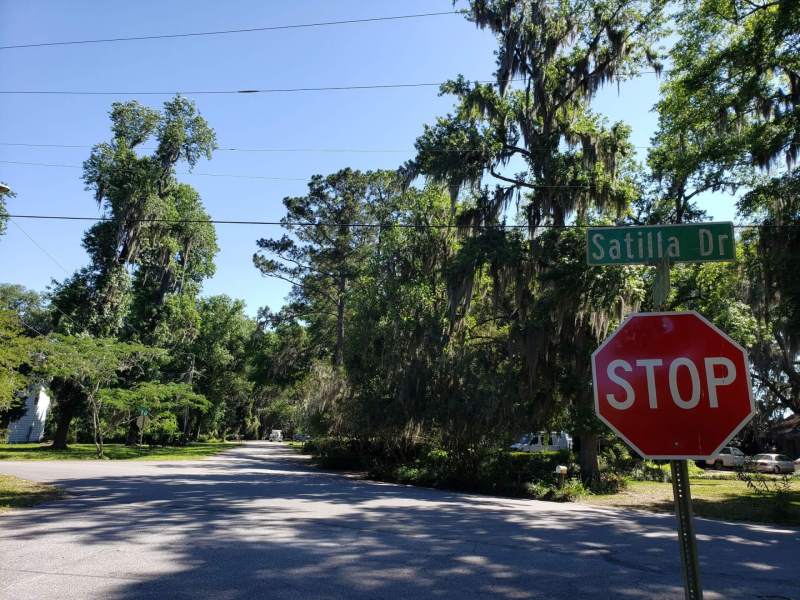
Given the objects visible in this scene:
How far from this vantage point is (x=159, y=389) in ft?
98.3

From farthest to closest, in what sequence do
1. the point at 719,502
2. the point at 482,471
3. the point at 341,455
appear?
the point at 341,455
the point at 482,471
the point at 719,502

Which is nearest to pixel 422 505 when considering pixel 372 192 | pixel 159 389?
pixel 159 389

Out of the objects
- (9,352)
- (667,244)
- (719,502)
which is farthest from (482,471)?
(667,244)

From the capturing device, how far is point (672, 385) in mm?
3107

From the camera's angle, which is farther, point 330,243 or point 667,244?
point 330,243

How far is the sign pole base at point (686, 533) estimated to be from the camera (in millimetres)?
2684

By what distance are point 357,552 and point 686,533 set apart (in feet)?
17.0

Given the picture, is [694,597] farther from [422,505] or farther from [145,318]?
[145,318]

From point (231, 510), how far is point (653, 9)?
64.0 feet

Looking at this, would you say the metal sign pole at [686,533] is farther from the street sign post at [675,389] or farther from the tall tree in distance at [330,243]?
the tall tree in distance at [330,243]

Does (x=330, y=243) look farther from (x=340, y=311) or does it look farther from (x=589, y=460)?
(x=589, y=460)

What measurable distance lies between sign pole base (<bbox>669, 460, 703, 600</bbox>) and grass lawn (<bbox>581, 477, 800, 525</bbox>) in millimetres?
11560

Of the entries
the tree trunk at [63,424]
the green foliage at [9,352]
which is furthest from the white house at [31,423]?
the green foliage at [9,352]

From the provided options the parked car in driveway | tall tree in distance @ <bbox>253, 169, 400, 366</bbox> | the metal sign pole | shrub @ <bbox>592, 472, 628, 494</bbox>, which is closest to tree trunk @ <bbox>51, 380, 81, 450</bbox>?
tall tree in distance @ <bbox>253, 169, 400, 366</bbox>
